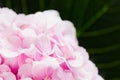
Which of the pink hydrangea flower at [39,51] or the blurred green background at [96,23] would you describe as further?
the blurred green background at [96,23]

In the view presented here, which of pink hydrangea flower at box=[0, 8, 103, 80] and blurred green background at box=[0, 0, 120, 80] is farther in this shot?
blurred green background at box=[0, 0, 120, 80]

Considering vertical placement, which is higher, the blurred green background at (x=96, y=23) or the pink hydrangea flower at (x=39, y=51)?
the pink hydrangea flower at (x=39, y=51)

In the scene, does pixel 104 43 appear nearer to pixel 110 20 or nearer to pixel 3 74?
pixel 110 20

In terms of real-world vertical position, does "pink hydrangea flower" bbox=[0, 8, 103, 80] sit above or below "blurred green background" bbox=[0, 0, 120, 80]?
above

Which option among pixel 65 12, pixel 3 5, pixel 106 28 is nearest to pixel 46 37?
pixel 3 5
